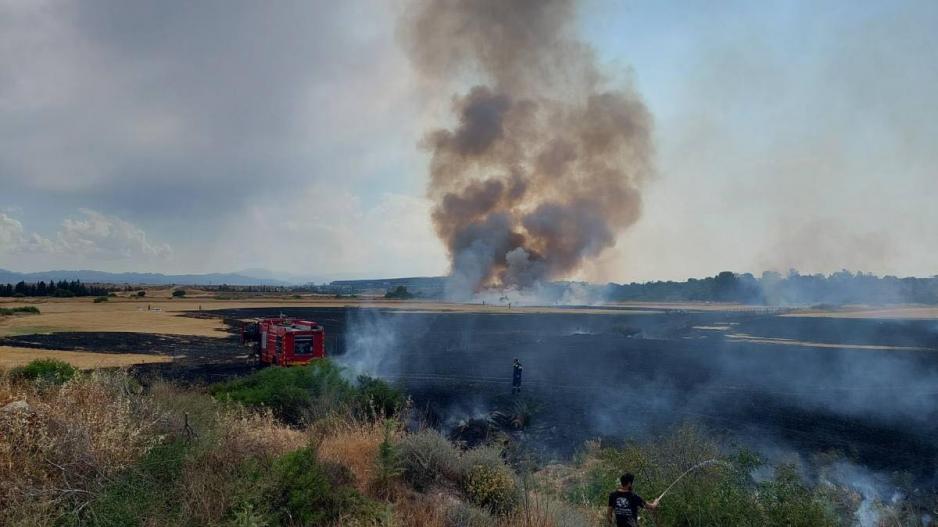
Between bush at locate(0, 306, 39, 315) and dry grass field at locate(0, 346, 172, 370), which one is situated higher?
bush at locate(0, 306, 39, 315)

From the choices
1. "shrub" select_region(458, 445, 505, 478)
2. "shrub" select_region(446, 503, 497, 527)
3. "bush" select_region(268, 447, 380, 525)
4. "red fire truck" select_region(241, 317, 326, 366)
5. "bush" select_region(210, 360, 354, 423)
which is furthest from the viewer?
"red fire truck" select_region(241, 317, 326, 366)

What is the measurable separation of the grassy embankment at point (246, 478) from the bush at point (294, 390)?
5.79 meters

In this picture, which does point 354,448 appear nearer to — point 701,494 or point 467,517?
point 467,517

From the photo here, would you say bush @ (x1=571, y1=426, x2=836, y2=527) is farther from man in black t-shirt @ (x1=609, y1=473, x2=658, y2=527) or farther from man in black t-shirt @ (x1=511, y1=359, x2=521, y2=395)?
man in black t-shirt @ (x1=511, y1=359, x2=521, y2=395)

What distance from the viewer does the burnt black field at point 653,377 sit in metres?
23.9

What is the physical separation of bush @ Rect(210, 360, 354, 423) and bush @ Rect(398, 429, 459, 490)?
215 inches

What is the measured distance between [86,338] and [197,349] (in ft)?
44.1

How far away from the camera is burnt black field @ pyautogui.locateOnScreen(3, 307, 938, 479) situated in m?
23.9

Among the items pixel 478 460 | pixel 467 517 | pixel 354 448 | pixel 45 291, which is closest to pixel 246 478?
pixel 354 448

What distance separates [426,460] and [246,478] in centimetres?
311

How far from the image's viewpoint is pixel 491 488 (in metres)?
8.40

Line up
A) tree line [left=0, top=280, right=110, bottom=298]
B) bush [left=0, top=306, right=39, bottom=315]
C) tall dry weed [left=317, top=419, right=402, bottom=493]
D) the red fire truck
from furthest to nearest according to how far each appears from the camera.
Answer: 1. tree line [left=0, top=280, right=110, bottom=298]
2. bush [left=0, top=306, right=39, bottom=315]
3. the red fire truck
4. tall dry weed [left=317, top=419, right=402, bottom=493]

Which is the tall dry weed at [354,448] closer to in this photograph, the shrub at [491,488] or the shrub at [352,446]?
the shrub at [352,446]

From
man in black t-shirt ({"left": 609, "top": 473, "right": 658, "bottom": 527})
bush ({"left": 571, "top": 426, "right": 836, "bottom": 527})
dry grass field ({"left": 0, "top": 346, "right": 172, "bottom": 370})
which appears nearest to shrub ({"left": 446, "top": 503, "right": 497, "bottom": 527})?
man in black t-shirt ({"left": 609, "top": 473, "right": 658, "bottom": 527})
